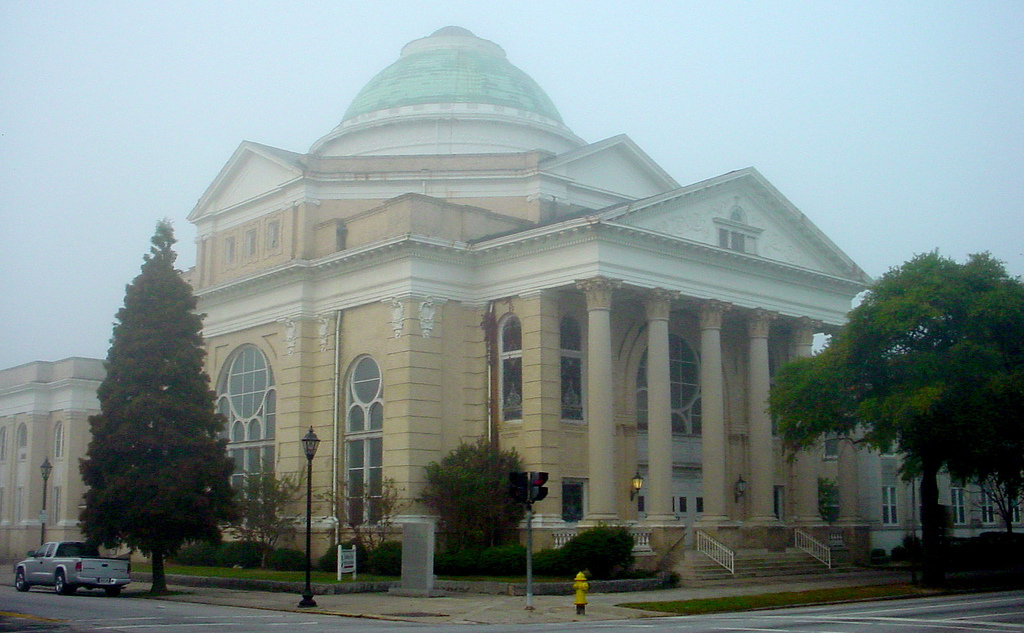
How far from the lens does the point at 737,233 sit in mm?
43031

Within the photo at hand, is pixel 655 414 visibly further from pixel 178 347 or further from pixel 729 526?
pixel 178 347

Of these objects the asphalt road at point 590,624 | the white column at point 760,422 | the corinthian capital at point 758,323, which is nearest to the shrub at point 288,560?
the asphalt road at point 590,624

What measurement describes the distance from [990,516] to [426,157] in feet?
122

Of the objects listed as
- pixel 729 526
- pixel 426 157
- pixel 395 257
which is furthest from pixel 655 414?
pixel 426 157

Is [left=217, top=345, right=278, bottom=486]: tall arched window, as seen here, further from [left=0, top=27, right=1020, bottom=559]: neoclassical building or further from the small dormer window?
the small dormer window

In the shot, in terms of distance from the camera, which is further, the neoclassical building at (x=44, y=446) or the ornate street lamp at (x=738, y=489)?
the neoclassical building at (x=44, y=446)

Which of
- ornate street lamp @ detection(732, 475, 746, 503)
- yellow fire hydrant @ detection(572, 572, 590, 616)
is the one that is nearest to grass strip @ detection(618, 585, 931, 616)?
yellow fire hydrant @ detection(572, 572, 590, 616)

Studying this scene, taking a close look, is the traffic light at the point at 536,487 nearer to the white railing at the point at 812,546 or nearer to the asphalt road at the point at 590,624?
the asphalt road at the point at 590,624

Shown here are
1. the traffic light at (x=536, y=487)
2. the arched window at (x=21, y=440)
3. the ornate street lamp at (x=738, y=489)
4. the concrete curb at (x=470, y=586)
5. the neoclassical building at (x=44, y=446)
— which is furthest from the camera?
the arched window at (x=21, y=440)

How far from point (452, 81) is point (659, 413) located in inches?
836

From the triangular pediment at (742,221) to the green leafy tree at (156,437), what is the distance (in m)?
13.9

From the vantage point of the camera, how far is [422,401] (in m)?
39.9

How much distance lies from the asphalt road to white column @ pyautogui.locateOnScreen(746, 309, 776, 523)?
38.6 feet

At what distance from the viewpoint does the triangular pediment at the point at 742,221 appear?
39.8m
